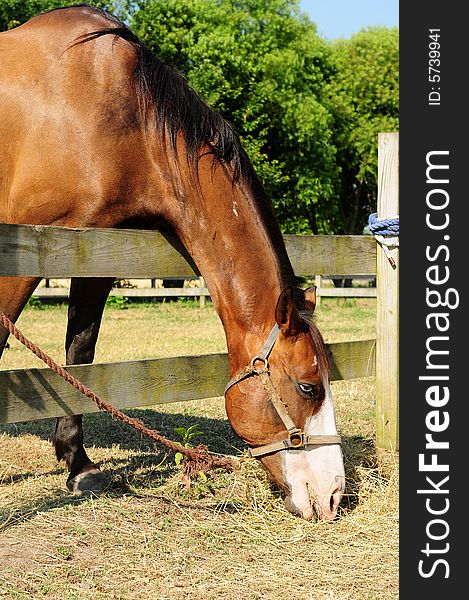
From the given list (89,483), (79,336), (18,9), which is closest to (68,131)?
(79,336)

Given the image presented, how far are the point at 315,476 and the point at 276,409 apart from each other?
1.13 ft

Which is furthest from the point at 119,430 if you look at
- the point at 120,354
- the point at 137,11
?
the point at 137,11

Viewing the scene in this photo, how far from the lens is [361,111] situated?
30.5m

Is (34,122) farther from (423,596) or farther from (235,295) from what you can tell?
(423,596)

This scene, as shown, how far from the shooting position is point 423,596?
8.65ft

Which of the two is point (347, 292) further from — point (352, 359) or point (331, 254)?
point (331, 254)

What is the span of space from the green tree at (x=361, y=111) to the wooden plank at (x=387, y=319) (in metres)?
24.7

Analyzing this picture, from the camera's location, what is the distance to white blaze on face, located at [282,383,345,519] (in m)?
3.21

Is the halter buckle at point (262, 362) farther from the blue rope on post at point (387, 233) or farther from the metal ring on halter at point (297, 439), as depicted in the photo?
the blue rope on post at point (387, 233)

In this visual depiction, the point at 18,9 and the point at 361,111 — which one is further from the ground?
the point at 361,111

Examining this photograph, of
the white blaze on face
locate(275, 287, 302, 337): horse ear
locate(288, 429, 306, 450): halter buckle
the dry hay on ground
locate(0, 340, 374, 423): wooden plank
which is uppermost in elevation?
locate(275, 287, 302, 337): horse ear

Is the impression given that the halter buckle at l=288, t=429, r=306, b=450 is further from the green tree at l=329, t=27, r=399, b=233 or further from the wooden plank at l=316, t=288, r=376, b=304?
the green tree at l=329, t=27, r=399, b=233

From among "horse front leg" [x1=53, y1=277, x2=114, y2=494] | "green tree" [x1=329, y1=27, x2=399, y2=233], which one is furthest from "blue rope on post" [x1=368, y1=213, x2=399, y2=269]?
"green tree" [x1=329, y1=27, x2=399, y2=233]

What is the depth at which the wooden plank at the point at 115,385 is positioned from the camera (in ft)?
10.2
